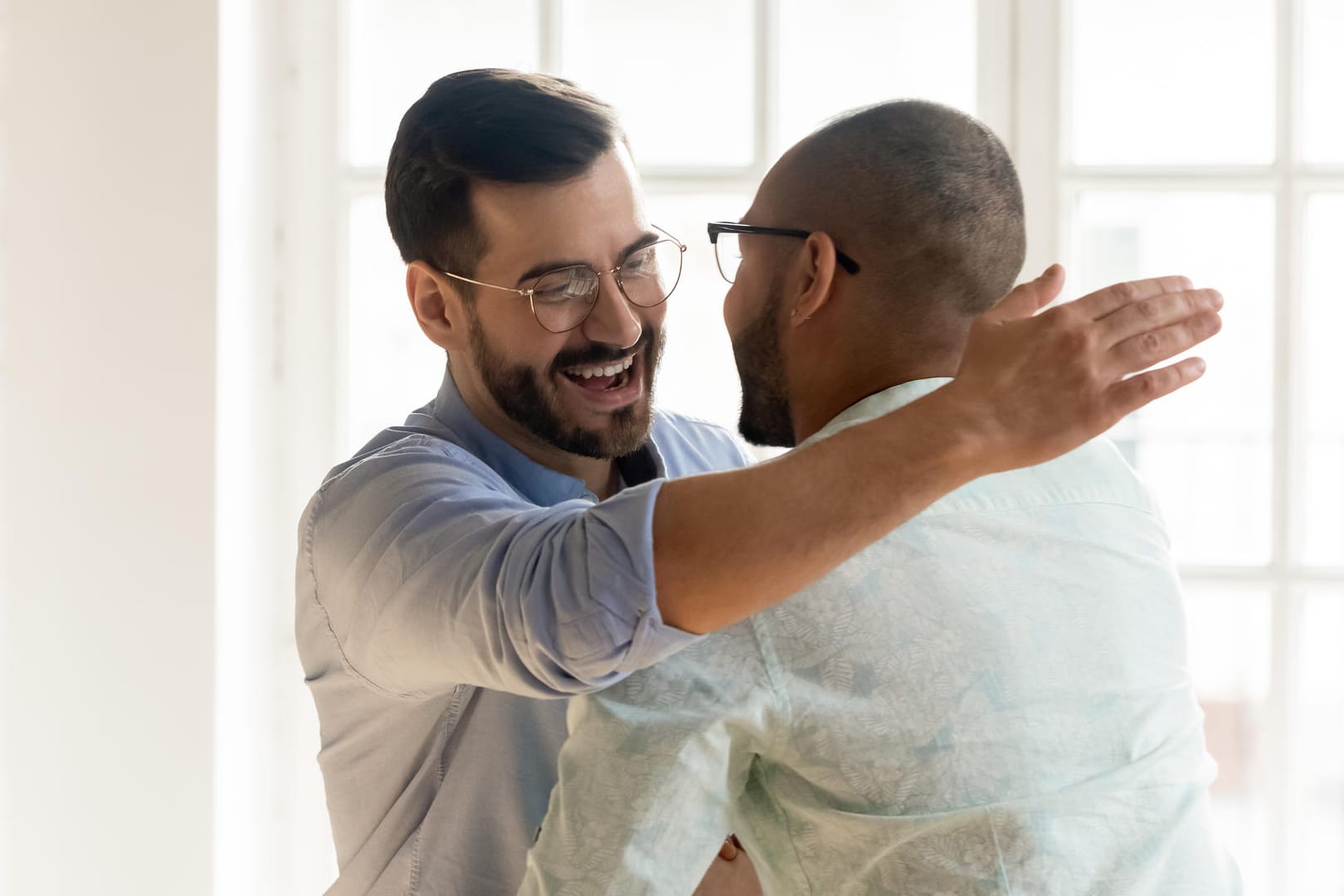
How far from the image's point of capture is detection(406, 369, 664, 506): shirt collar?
1.48 metres

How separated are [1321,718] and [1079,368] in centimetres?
176

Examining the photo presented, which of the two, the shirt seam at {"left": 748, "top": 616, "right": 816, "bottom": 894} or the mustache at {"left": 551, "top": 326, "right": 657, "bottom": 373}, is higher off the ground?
the mustache at {"left": 551, "top": 326, "right": 657, "bottom": 373}

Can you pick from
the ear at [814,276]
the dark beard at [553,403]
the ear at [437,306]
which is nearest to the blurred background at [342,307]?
the ear at [437,306]

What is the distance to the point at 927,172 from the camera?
114 centimetres

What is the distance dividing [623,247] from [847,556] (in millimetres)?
685

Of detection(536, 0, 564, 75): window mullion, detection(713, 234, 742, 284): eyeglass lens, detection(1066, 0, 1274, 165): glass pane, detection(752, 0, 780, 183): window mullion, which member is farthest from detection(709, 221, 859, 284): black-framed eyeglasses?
detection(1066, 0, 1274, 165): glass pane

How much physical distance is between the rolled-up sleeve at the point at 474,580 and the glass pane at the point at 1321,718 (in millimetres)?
1668

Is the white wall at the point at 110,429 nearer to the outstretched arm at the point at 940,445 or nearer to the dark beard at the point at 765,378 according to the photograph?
the dark beard at the point at 765,378

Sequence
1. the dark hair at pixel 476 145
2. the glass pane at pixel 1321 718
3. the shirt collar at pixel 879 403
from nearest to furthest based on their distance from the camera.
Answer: the shirt collar at pixel 879 403, the dark hair at pixel 476 145, the glass pane at pixel 1321 718

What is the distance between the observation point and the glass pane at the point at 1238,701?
223 cm

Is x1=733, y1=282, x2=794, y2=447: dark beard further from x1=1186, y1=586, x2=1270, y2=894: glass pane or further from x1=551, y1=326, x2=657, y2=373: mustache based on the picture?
x1=1186, y1=586, x2=1270, y2=894: glass pane

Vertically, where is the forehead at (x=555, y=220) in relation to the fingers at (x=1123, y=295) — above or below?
above

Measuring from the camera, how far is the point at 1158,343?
0.84 metres

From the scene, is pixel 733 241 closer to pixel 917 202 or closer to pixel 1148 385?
pixel 917 202
